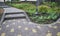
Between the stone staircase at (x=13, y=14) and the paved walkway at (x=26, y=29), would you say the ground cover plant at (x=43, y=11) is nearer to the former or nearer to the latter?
the stone staircase at (x=13, y=14)

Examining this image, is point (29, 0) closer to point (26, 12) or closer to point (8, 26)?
point (26, 12)

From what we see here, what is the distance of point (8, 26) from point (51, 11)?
1.43 m

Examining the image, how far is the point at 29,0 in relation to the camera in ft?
19.7

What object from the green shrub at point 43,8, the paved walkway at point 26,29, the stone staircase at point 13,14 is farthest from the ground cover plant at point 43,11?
the paved walkway at point 26,29

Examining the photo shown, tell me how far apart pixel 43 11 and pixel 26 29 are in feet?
2.77

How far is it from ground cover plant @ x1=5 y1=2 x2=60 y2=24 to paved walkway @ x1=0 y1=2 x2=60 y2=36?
9.8 inches

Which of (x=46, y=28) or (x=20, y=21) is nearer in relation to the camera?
(x=46, y=28)

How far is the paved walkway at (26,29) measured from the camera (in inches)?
213

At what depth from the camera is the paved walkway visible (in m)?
5.41

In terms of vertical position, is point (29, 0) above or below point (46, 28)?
above

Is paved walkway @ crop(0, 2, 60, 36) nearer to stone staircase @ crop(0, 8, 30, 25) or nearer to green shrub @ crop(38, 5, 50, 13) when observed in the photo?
stone staircase @ crop(0, 8, 30, 25)

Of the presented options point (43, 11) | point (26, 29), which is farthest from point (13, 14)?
point (43, 11)

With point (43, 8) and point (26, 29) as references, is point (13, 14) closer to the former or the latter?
point (26, 29)

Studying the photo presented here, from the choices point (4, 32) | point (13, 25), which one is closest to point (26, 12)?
point (13, 25)
